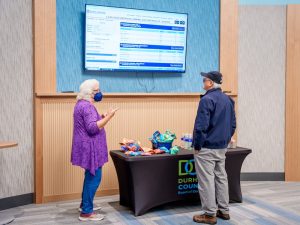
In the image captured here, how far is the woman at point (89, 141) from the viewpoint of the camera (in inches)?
146

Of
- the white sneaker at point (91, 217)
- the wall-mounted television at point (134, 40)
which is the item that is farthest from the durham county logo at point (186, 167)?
the wall-mounted television at point (134, 40)

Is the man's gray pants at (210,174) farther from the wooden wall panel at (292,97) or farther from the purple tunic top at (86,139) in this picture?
the wooden wall panel at (292,97)

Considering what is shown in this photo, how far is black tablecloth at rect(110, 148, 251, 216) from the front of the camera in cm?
397

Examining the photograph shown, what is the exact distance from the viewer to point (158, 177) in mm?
4082

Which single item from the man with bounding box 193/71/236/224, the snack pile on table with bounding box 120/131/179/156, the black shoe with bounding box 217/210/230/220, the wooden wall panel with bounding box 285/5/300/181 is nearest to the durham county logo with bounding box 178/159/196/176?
the snack pile on table with bounding box 120/131/179/156

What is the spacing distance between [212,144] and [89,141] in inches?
43.8

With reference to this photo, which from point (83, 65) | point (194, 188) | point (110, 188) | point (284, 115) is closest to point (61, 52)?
point (83, 65)

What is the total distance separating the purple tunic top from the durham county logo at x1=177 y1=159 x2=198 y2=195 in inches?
35.4

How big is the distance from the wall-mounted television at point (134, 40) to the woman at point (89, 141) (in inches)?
39.8

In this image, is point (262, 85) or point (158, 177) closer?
point (158, 177)

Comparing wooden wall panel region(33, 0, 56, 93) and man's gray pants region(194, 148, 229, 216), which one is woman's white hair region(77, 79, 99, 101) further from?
man's gray pants region(194, 148, 229, 216)

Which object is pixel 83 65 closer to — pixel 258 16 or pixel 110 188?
pixel 110 188

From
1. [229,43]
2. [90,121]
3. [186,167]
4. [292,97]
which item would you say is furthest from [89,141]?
[292,97]

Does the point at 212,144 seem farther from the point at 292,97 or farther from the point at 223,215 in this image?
the point at 292,97
